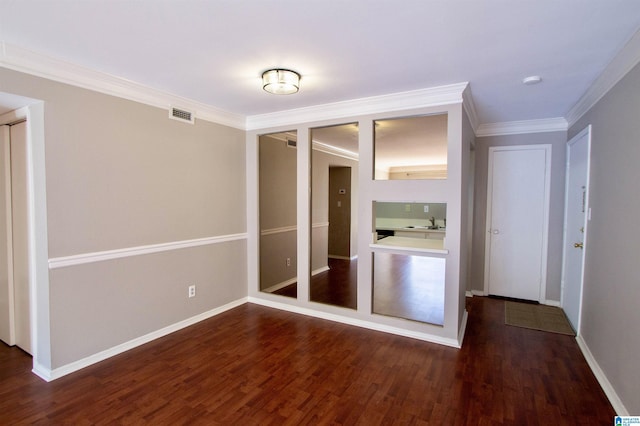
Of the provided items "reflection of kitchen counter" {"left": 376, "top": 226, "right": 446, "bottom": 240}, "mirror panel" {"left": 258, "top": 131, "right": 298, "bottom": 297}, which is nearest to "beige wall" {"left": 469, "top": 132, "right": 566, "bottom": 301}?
"reflection of kitchen counter" {"left": 376, "top": 226, "right": 446, "bottom": 240}

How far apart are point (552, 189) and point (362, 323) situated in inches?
124

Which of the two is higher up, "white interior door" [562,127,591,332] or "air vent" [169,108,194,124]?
"air vent" [169,108,194,124]

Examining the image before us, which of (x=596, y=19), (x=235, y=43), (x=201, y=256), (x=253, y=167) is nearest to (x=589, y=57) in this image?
(x=596, y=19)

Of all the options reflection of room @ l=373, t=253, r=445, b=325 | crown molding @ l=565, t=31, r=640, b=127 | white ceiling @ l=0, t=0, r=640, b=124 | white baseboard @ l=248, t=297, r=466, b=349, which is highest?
white ceiling @ l=0, t=0, r=640, b=124

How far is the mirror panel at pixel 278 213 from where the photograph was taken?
4.34m

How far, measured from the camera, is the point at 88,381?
8.00 feet

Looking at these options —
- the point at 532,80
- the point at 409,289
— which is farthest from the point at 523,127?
the point at 409,289

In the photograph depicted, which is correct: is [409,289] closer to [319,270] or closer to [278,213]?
[319,270]

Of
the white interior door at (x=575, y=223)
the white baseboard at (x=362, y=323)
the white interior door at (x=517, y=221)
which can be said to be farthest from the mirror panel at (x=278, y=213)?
the white interior door at (x=575, y=223)

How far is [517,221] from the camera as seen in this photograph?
4.38 m

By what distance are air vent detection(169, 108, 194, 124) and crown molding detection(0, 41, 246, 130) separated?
0.05 meters

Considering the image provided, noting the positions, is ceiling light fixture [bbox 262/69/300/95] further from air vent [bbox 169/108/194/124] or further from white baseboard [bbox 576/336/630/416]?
white baseboard [bbox 576/336/630/416]

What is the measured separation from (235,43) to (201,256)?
2.38m

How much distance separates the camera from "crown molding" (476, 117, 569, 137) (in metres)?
4.06
